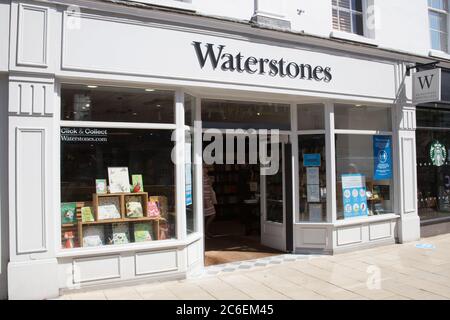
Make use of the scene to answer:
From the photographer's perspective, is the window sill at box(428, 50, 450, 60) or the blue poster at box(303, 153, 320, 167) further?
the window sill at box(428, 50, 450, 60)

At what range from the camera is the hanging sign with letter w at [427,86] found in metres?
8.51

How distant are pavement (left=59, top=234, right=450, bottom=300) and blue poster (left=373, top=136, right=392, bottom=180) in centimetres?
176

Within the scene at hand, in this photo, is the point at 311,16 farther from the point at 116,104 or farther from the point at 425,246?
the point at 425,246

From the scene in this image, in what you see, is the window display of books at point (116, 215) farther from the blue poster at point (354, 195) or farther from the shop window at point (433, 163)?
the shop window at point (433, 163)

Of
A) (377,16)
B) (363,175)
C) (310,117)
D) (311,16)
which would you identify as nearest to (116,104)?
(310,117)

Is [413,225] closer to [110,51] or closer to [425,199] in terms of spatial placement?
[425,199]

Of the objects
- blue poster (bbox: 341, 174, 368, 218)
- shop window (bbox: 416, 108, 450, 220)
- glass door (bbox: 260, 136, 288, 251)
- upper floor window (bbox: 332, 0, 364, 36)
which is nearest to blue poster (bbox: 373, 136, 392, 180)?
blue poster (bbox: 341, 174, 368, 218)

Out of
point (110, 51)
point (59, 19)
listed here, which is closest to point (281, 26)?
point (110, 51)

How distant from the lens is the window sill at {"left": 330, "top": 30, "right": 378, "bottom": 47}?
8008 millimetres

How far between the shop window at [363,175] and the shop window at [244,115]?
4.28 ft

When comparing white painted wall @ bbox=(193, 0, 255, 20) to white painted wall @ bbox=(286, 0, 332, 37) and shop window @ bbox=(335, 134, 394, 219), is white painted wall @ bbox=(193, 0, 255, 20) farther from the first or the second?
shop window @ bbox=(335, 134, 394, 219)

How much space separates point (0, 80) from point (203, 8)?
3.30 meters

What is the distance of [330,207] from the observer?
26.3 feet

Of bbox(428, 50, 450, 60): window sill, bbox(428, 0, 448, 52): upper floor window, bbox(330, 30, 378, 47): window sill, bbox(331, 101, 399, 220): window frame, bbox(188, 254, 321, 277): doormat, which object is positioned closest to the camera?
bbox(188, 254, 321, 277): doormat
